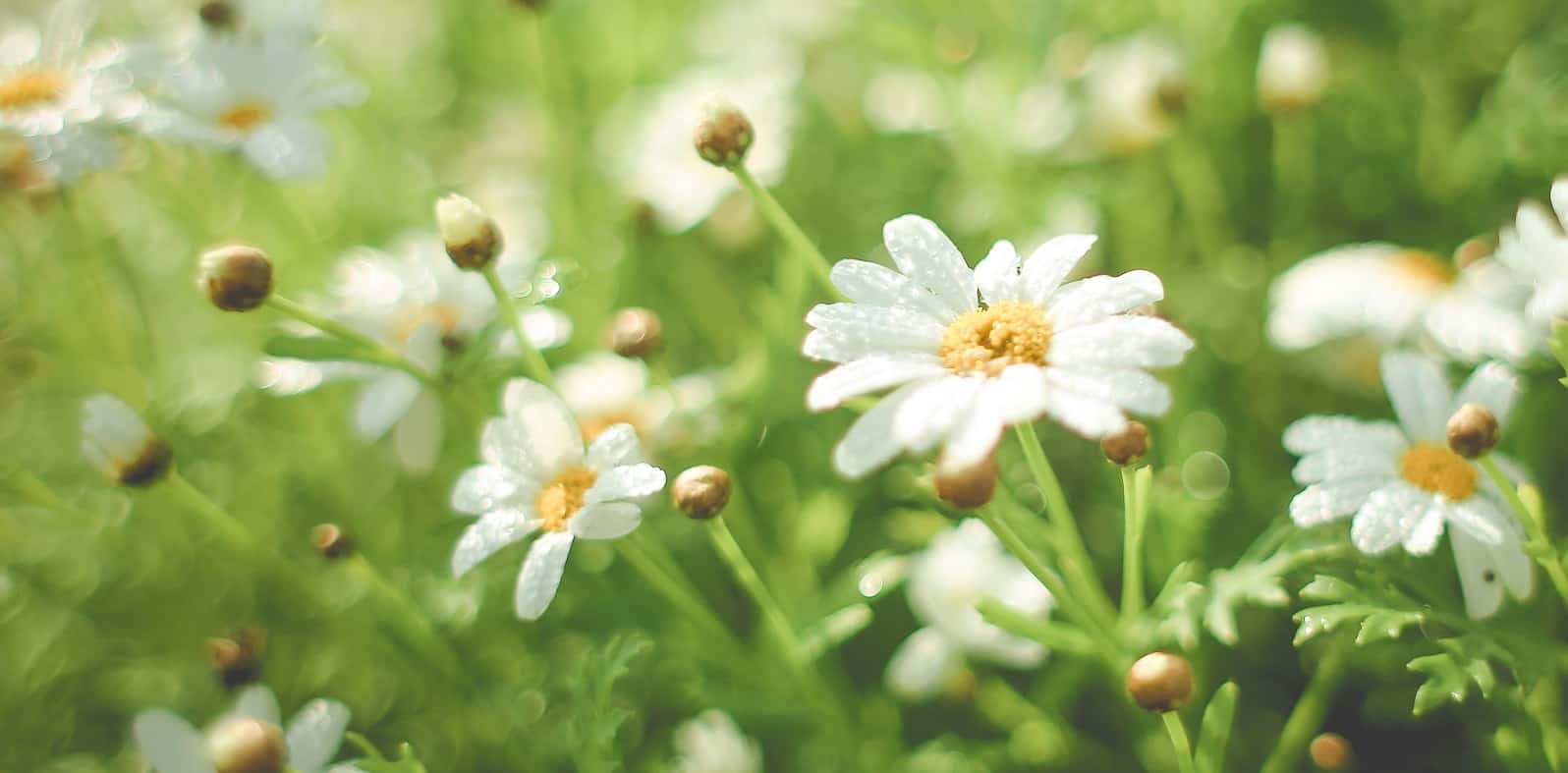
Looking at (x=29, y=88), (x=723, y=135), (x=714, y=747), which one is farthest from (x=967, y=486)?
(x=29, y=88)

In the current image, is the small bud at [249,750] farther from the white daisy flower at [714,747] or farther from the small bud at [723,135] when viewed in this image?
the small bud at [723,135]

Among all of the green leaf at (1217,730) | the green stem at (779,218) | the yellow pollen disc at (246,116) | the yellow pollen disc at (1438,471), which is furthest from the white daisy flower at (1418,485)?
the yellow pollen disc at (246,116)

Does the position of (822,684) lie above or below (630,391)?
below

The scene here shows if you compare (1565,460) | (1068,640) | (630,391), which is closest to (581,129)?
(630,391)

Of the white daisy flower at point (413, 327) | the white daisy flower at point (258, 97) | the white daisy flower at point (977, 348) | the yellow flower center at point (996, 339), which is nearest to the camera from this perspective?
the white daisy flower at point (977, 348)

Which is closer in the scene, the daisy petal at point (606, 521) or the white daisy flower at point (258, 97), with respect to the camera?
the daisy petal at point (606, 521)

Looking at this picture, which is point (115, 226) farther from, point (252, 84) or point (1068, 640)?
point (1068, 640)
